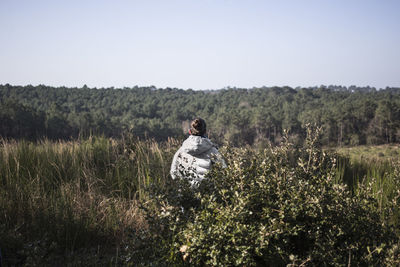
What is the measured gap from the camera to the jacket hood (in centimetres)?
383

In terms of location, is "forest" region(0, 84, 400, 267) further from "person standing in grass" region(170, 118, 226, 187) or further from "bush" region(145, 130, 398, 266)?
"person standing in grass" region(170, 118, 226, 187)

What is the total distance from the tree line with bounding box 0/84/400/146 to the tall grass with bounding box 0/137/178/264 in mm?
36443

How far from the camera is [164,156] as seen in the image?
5781mm

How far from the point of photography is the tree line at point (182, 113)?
57281 millimetres

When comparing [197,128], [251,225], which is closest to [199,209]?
[251,225]

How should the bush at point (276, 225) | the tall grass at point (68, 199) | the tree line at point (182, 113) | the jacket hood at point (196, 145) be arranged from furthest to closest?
the tree line at point (182, 113) < the jacket hood at point (196, 145) < the tall grass at point (68, 199) < the bush at point (276, 225)

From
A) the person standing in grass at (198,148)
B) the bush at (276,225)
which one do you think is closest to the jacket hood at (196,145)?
the person standing in grass at (198,148)

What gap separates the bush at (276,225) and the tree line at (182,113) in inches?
Result: 1573

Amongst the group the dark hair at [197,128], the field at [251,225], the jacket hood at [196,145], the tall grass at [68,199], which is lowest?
the tall grass at [68,199]

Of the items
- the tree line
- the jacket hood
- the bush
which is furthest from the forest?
the tree line

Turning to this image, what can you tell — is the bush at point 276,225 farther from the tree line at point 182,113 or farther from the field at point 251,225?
the tree line at point 182,113

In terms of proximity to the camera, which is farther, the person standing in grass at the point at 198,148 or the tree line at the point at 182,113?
the tree line at the point at 182,113

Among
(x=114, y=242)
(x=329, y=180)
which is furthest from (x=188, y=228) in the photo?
(x=114, y=242)

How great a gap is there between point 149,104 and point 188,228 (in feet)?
343
